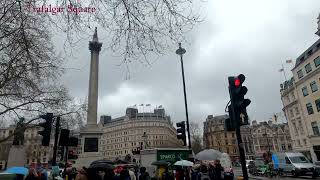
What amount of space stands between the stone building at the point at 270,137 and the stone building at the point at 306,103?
181ft

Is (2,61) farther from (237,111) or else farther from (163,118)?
(163,118)

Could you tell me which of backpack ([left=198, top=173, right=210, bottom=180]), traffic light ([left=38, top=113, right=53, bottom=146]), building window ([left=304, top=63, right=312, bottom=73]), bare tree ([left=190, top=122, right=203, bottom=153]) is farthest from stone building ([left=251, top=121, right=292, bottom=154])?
traffic light ([left=38, top=113, right=53, bottom=146])

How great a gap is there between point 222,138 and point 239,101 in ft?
350

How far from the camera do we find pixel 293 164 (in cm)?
2639

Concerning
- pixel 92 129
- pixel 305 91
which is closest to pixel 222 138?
pixel 305 91

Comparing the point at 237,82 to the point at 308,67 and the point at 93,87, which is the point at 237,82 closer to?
the point at 93,87

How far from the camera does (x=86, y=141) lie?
37.2 meters

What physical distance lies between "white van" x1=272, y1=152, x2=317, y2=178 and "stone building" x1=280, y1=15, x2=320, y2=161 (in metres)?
15.8

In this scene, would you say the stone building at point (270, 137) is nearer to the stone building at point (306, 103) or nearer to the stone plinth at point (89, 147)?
the stone building at point (306, 103)

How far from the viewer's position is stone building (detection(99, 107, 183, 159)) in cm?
12244

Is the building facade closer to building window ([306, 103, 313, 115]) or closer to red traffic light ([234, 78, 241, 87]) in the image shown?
building window ([306, 103, 313, 115])

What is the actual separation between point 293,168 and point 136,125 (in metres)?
101

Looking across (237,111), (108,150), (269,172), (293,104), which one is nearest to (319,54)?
(293,104)

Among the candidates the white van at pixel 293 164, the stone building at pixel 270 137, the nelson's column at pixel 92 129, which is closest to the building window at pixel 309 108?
the white van at pixel 293 164
